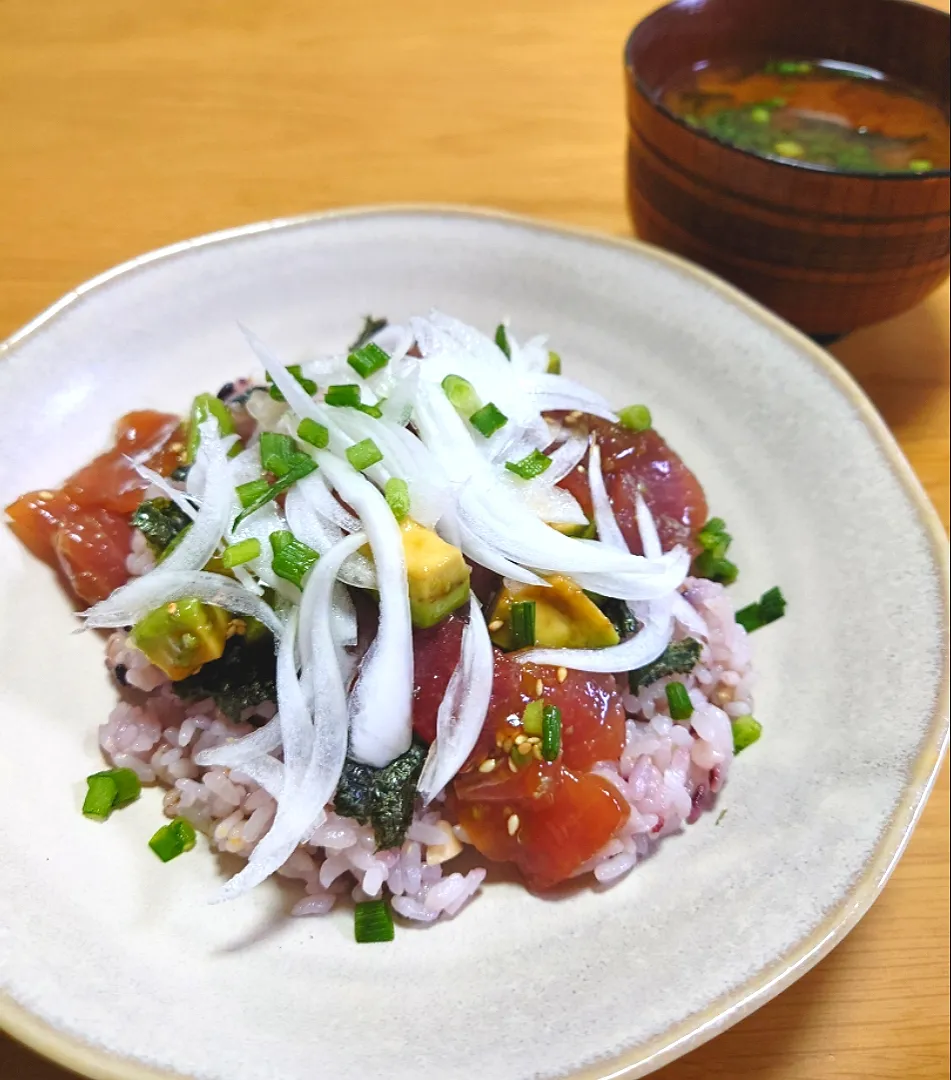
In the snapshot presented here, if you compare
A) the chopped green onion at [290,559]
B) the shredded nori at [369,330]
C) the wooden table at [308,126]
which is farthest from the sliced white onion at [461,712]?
the wooden table at [308,126]

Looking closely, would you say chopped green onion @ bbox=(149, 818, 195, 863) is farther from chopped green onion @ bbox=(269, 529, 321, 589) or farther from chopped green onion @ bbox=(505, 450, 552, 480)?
chopped green onion @ bbox=(505, 450, 552, 480)

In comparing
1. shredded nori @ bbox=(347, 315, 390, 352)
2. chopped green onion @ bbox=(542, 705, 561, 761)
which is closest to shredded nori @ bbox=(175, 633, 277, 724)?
chopped green onion @ bbox=(542, 705, 561, 761)

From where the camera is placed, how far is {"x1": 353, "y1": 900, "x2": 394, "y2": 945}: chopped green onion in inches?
71.1

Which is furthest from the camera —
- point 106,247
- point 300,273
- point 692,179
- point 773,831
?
point 106,247

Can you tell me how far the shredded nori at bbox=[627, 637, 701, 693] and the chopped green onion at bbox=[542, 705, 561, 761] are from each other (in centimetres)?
34

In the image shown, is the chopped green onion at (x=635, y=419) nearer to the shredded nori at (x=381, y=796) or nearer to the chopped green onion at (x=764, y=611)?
the chopped green onion at (x=764, y=611)

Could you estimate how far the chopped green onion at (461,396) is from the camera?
218 centimetres

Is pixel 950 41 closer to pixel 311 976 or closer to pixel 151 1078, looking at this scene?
pixel 311 976

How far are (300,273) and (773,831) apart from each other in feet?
6.95

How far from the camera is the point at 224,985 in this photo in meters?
1.65

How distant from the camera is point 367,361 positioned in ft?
7.25

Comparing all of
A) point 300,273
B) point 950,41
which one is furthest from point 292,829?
point 950,41

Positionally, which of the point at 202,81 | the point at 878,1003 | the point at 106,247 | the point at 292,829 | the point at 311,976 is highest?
the point at 202,81

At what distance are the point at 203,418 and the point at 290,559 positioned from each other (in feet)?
2.11
